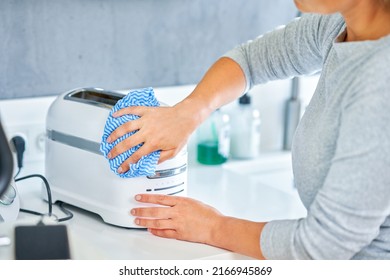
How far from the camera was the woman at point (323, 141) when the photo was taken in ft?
3.71

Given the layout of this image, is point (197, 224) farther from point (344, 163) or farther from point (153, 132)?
point (344, 163)

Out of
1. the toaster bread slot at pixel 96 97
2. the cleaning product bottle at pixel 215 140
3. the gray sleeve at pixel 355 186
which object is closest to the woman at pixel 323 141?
the gray sleeve at pixel 355 186

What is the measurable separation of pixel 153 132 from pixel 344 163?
1.42 ft

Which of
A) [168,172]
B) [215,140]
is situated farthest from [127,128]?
[215,140]

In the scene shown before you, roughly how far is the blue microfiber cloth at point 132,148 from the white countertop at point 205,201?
0.14m

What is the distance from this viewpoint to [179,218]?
1.43 m

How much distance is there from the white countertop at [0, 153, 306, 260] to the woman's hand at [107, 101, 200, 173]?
0.50 feet

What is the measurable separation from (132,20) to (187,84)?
0.85 feet

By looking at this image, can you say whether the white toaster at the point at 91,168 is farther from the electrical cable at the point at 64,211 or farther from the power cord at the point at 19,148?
the power cord at the point at 19,148

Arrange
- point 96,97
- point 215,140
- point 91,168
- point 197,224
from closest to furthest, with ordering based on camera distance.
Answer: point 197,224 < point 91,168 < point 96,97 < point 215,140

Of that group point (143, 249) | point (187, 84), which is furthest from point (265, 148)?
point (143, 249)

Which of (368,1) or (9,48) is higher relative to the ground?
(368,1)

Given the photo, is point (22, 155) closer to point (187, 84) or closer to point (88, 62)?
point (88, 62)

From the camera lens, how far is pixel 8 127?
183 cm
